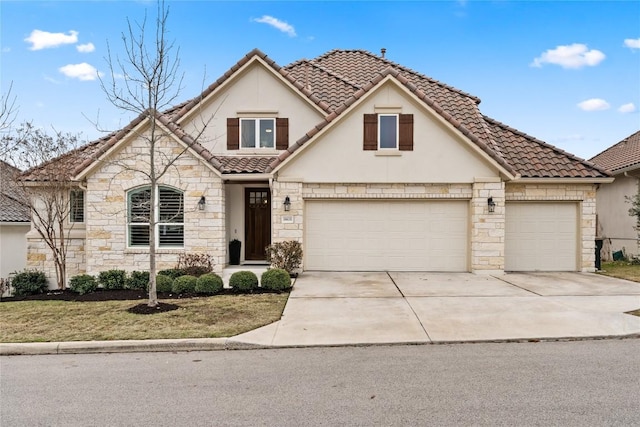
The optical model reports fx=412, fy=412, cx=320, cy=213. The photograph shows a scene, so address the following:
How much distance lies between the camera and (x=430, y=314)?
26.1ft

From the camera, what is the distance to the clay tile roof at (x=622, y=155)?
17750 mm

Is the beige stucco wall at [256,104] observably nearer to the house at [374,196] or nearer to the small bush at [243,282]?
the house at [374,196]

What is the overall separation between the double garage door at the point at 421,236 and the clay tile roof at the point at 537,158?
1.06 metres

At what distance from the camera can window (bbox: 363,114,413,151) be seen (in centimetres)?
1303

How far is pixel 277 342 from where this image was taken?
6.46 metres

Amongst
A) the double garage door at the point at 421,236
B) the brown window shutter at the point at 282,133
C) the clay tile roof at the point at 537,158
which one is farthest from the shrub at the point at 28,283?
the clay tile roof at the point at 537,158

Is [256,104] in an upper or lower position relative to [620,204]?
upper

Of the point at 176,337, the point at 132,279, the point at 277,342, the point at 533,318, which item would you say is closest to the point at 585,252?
the point at 533,318

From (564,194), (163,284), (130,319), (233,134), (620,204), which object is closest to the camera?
(130,319)

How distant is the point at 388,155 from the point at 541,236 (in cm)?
582

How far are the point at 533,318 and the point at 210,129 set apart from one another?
1216 cm

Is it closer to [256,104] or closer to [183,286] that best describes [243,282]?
[183,286]

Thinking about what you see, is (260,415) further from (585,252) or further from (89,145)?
(89,145)

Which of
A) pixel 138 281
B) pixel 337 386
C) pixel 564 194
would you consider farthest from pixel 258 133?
pixel 337 386
